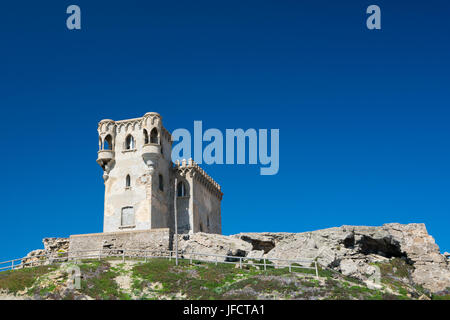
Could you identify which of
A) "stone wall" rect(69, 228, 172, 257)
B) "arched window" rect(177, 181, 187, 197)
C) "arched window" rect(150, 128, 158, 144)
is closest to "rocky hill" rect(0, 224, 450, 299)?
"stone wall" rect(69, 228, 172, 257)

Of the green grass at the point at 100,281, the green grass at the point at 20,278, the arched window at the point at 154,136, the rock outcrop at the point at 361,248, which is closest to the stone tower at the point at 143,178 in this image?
the arched window at the point at 154,136

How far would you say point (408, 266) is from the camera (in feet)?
139

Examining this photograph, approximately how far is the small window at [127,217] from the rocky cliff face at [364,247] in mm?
9767

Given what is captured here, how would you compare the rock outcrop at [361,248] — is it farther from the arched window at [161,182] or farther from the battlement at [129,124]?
the battlement at [129,124]

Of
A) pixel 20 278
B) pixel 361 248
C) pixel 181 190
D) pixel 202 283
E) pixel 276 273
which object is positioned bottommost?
pixel 202 283

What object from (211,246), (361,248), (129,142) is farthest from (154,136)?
(361,248)

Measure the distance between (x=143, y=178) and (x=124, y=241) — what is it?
10.0 meters

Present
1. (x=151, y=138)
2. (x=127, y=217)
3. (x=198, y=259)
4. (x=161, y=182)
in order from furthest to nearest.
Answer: (x=161, y=182) < (x=151, y=138) < (x=127, y=217) < (x=198, y=259)

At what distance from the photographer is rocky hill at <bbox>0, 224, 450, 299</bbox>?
30703 millimetres

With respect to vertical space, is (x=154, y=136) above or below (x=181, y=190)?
above

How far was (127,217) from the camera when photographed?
5238 cm

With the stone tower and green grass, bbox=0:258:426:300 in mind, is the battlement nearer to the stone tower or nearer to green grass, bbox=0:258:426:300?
the stone tower

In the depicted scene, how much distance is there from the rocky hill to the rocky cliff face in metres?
0.08

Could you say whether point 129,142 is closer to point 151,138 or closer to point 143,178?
point 151,138
